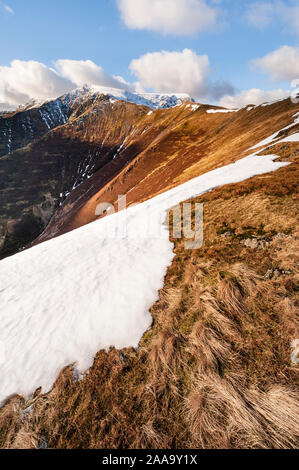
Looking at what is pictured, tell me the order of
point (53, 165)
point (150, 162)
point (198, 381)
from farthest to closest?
point (53, 165)
point (150, 162)
point (198, 381)

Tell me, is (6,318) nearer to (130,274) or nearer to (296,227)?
(130,274)

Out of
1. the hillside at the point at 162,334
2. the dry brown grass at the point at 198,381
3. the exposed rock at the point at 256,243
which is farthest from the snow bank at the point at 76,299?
the exposed rock at the point at 256,243

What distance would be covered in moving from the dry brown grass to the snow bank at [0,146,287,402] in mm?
550

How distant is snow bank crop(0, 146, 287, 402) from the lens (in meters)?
5.24

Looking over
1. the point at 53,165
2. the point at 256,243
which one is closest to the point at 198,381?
the point at 256,243

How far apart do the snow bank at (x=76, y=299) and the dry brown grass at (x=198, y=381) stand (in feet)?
1.81

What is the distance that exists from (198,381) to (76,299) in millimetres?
5110

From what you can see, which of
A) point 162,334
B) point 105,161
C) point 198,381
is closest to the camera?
point 198,381

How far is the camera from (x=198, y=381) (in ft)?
13.3

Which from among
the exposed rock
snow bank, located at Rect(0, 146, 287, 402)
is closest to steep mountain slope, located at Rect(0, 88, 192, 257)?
snow bank, located at Rect(0, 146, 287, 402)

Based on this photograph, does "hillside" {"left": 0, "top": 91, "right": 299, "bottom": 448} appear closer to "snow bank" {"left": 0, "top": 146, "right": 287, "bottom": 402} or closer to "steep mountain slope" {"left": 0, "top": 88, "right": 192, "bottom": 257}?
Answer: "snow bank" {"left": 0, "top": 146, "right": 287, "bottom": 402}

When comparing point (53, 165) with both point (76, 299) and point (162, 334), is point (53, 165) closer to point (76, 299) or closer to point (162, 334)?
point (76, 299)

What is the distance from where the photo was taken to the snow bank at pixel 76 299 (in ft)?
17.2

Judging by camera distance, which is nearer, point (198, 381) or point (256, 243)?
point (198, 381)
